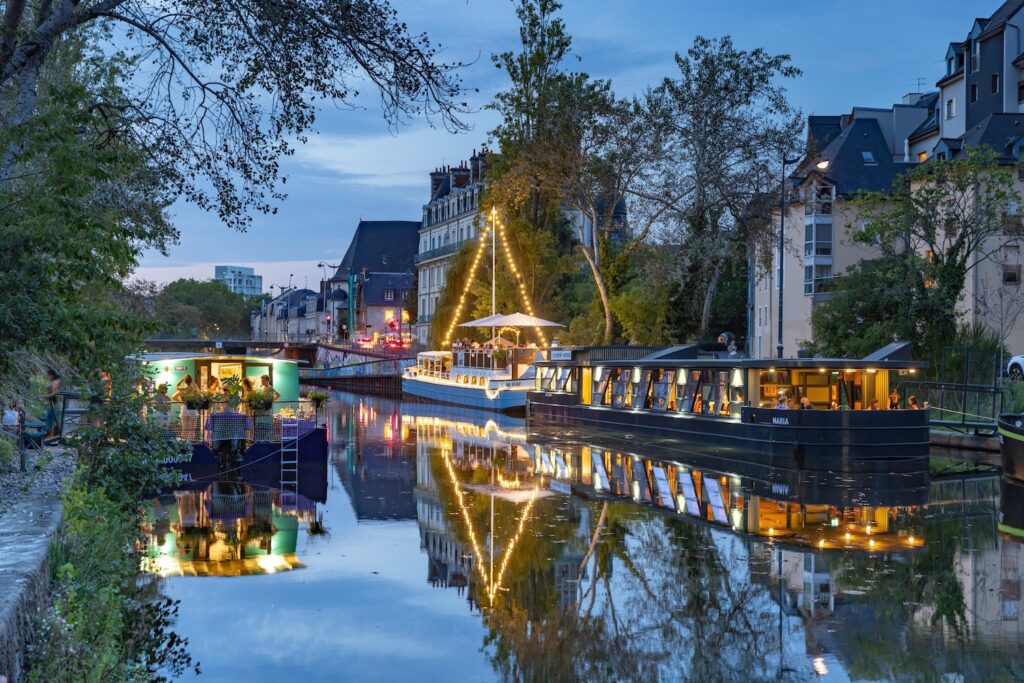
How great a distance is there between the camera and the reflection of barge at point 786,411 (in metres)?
29.3

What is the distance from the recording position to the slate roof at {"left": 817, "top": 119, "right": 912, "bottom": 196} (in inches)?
2355

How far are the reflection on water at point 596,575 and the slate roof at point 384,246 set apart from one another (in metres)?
105

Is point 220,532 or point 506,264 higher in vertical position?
point 506,264

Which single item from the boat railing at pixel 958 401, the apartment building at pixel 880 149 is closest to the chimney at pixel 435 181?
the apartment building at pixel 880 149

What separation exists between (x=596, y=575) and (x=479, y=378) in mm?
43955

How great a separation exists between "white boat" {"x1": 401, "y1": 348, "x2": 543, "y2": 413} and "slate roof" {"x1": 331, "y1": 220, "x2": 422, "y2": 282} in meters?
62.1

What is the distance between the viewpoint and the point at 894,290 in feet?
134

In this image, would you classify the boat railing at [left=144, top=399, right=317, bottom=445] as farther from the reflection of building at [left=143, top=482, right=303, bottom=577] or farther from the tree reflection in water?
the tree reflection in water

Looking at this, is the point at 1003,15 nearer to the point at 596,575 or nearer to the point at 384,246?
the point at 596,575

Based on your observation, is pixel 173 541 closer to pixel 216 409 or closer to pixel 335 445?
Answer: pixel 216 409

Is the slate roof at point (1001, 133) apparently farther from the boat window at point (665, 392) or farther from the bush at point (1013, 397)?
the boat window at point (665, 392)

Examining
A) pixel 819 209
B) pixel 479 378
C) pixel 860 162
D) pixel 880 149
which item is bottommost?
pixel 479 378

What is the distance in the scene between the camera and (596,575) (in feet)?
50.8

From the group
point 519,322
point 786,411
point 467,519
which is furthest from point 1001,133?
point 467,519
